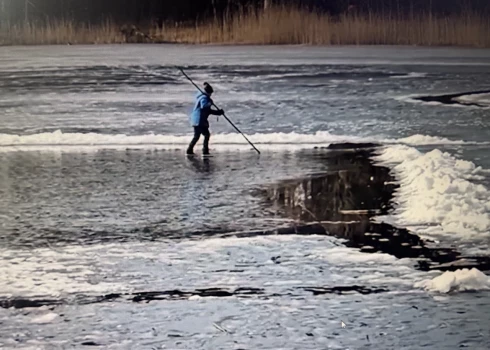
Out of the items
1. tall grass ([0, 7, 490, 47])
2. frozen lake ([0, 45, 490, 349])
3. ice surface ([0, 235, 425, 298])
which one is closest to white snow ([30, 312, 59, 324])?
frozen lake ([0, 45, 490, 349])

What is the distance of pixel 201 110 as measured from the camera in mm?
3742

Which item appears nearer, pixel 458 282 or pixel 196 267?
pixel 458 282

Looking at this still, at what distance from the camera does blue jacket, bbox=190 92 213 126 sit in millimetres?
3703

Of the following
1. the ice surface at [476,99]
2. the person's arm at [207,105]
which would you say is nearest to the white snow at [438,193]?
the person's arm at [207,105]

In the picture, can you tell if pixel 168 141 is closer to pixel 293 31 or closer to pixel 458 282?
pixel 293 31

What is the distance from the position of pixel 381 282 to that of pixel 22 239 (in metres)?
1.06

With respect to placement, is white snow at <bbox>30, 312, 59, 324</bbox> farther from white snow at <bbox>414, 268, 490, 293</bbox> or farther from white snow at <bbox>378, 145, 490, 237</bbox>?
white snow at <bbox>378, 145, 490, 237</bbox>

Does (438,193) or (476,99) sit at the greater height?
(476,99)

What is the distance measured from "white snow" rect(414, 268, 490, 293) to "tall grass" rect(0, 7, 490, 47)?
7.33 ft

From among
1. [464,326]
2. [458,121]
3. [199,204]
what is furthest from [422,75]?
[464,326]

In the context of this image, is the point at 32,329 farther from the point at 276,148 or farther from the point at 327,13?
the point at 327,13

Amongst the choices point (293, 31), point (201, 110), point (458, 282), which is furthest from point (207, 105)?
point (458, 282)

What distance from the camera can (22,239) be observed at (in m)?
2.60

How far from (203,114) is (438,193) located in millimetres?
1149
